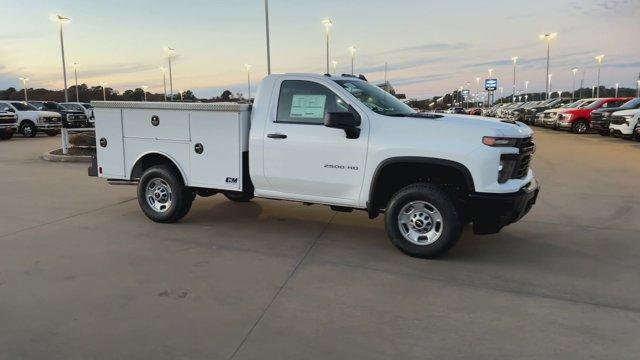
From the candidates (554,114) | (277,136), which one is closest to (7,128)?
(277,136)

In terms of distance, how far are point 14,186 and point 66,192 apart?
5.40 feet

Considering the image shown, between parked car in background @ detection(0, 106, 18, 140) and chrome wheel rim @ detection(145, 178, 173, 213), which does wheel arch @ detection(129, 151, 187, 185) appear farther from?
parked car in background @ detection(0, 106, 18, 140)

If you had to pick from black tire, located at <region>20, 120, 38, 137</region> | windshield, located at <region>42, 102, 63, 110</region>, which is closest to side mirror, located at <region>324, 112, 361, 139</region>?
black tire, located at <region>20, 120, 38, 137</region>

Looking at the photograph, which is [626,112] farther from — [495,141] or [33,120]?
[33,120]

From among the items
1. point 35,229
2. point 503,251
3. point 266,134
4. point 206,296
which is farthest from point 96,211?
point 503,251

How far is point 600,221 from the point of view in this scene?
7578 millimetres

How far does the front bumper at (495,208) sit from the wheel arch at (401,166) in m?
0.16

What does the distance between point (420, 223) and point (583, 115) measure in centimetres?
2384

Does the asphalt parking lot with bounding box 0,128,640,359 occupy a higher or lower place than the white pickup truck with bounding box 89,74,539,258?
lower

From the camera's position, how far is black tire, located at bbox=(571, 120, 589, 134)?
85.9 ft

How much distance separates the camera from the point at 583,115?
2605 cm

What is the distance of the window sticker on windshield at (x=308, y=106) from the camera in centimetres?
632

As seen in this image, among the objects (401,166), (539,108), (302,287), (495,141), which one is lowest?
(302,287)

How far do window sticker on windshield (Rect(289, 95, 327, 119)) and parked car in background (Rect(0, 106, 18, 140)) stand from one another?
22713 mm
